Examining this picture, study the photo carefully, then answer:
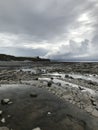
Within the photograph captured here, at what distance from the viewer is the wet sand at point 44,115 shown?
11.6 meters

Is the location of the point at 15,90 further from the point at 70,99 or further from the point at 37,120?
the point at 37,120

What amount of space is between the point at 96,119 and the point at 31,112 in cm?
471

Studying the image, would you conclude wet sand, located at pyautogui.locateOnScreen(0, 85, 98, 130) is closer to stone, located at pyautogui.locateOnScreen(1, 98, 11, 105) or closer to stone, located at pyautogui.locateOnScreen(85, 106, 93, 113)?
stone, located at pyautogui.locateOnScreen(1, 98, 11, 105)

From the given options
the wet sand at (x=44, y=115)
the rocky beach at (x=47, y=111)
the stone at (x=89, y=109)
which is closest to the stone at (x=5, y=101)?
the rocky beach at (x=47, y=111)

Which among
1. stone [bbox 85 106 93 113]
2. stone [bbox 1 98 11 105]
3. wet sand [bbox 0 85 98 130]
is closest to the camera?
wet sand [bbox 0 85 98 130]

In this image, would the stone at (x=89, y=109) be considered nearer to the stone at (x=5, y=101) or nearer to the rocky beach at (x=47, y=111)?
the rocky beach at (x=47, y=111)

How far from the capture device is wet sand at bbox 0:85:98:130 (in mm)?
11649

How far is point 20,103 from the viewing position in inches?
597

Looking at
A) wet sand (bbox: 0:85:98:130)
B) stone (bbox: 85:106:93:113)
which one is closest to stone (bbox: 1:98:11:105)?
wet sand (bbox: 0:85:98:130)

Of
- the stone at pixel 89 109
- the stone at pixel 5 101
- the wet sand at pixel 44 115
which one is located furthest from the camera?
the stone at pixel 5 101

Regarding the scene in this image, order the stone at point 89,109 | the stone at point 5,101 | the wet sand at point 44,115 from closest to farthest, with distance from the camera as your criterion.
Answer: the wet sand at point 44,115 → the stone at point 89,109 → the stone at point 5,101

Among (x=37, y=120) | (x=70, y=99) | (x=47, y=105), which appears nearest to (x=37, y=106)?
(x=47, y=105)

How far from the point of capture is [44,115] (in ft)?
42.7

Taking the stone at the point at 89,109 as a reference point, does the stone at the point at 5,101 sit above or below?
above
